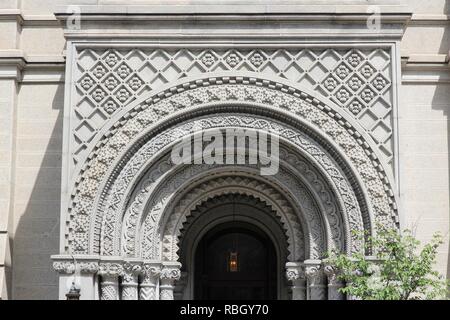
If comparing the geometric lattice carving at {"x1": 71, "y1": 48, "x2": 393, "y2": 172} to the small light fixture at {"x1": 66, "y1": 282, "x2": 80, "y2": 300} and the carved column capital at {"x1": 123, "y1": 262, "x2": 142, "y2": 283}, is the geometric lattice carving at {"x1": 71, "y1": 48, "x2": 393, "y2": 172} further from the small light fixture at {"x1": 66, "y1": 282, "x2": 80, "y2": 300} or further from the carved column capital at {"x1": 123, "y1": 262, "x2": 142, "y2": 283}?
the small light fixture at {"x1": 66, "y1": 282, "x2": 80, "y2": 300}

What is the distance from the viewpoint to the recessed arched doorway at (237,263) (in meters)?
21.3

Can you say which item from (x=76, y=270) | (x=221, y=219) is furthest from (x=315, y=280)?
(x=76, y=270)

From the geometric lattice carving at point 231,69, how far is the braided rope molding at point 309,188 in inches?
46.1

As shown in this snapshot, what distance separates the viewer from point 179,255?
68.0 ft

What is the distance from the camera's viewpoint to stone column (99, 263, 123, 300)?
17.7 meters

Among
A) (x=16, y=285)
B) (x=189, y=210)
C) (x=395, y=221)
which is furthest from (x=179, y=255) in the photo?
(x=395, y=221)

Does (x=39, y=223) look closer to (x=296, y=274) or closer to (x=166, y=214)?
(x=166, y=214)

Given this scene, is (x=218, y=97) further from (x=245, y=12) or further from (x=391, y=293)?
(x=391, y=293)

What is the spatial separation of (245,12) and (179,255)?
5.19 m

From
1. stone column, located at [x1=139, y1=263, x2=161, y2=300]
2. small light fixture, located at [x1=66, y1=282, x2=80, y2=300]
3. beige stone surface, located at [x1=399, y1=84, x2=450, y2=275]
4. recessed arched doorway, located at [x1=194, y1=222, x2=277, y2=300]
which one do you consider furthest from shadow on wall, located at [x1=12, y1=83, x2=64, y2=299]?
beige stone surface, located at [x1=399, y1=84, x2=450, y2=275]

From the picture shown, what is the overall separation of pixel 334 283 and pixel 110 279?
375 cm

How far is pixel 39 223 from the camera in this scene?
19.3 metres

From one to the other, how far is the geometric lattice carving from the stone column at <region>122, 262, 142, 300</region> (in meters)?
2.03

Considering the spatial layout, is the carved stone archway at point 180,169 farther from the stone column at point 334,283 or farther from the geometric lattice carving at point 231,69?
the geometric lattice carving at point 231,69
